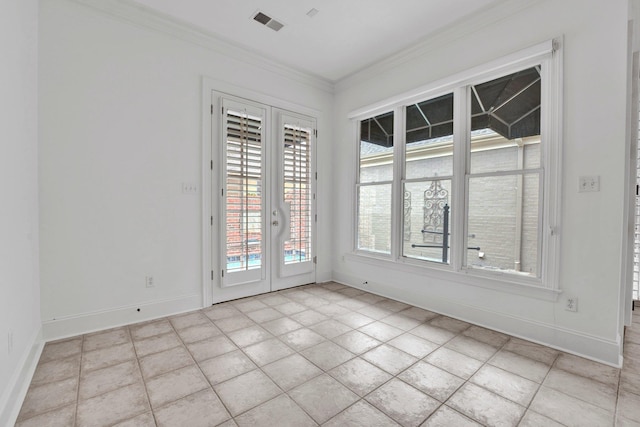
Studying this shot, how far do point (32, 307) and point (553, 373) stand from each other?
3.74 m

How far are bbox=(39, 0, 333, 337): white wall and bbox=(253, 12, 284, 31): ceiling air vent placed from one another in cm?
64

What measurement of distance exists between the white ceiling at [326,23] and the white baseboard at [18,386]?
2928 mm

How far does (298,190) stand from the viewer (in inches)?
156

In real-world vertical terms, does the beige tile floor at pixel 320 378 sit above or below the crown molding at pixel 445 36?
below

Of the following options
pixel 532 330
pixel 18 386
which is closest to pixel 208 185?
pixel 18 386

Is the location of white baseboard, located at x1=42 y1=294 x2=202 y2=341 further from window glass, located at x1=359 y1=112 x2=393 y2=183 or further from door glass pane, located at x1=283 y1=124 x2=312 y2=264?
window glass, located at x1=359 y1=112 x2=393 y2=183

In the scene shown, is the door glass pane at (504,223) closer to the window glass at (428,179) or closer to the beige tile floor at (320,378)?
the window glass at (428,179)

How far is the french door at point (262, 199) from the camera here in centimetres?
329

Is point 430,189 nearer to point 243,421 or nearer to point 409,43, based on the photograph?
point 409,43

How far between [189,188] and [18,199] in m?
1.34

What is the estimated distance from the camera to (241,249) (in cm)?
341

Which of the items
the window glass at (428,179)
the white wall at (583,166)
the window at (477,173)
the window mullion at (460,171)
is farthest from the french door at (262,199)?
the white wall at (583,166)

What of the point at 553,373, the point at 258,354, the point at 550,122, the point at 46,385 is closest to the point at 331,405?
the point at 258,354

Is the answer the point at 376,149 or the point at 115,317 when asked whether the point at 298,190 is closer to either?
the point at 376,149
